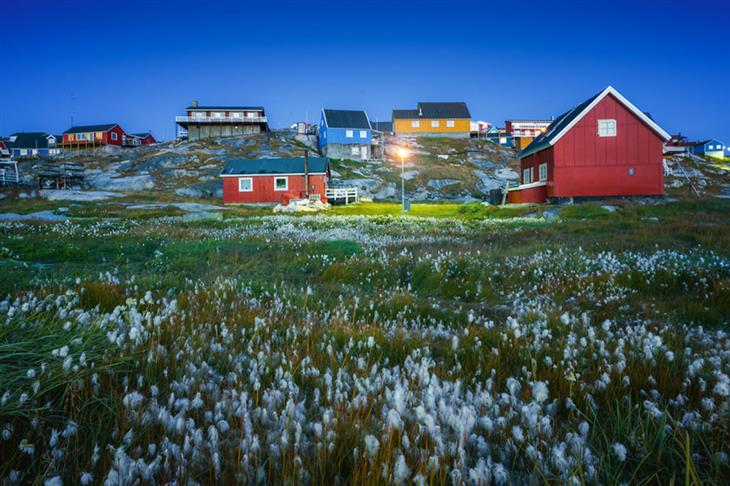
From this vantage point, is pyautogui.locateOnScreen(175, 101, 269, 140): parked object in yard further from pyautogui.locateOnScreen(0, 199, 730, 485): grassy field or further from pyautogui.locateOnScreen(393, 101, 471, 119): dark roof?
pyautogui.locateOnScreen(0, 199, 730, 485): grassy field

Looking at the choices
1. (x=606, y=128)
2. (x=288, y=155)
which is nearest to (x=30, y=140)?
(x=288, y=155)

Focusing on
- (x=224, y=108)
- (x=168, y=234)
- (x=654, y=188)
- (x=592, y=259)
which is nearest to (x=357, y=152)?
(x=224, y=108)

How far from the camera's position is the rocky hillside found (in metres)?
71.4

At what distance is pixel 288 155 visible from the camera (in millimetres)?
90188

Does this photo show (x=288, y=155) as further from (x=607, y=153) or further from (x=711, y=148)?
(x=711, y=148)

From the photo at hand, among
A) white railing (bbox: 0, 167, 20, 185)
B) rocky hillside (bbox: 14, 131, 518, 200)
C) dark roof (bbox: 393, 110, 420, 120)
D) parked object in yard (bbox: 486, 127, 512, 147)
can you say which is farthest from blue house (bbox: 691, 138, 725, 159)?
white railing (bbox: 0, 167, 20, 185)

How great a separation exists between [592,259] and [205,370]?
9.30m

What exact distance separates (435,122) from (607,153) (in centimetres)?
9027

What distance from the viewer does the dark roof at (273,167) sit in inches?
2328

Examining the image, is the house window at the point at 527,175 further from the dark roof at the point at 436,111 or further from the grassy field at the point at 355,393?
the dark roof at the point at 436,111

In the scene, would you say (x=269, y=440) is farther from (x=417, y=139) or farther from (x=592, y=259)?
(x=417, y=139)

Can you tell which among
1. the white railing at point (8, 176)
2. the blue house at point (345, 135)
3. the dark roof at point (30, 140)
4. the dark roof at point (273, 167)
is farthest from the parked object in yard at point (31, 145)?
the dark roof at point (273, 167)

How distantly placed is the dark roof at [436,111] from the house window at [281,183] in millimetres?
73096

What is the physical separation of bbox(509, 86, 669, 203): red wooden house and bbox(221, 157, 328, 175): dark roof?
1320 inches
